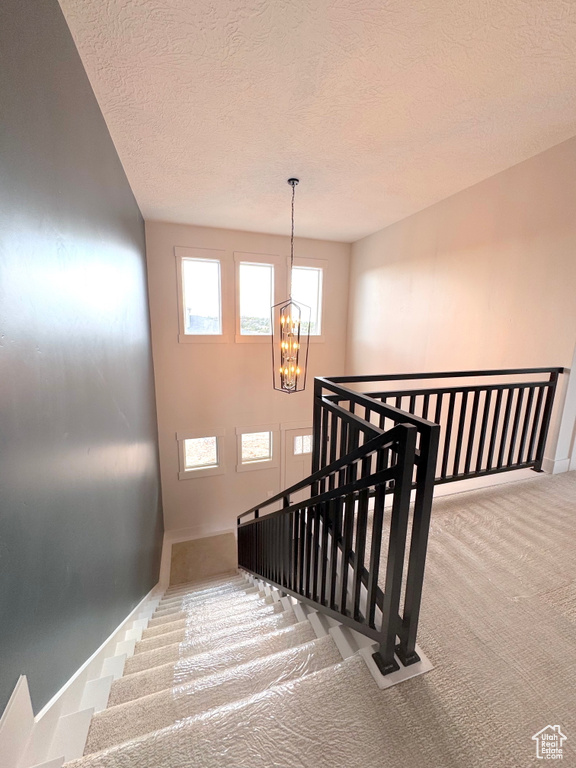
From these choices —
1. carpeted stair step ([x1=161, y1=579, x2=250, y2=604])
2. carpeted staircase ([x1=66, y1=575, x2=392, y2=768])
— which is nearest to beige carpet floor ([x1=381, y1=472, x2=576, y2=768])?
carpeted staircase ([x1=66, y1=575, x2=392, y2=768])

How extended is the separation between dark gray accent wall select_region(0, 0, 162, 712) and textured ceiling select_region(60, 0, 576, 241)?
0.40 metres

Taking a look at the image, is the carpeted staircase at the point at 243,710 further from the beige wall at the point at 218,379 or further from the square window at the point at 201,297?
the square window at the point at 201,297

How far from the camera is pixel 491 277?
3131 millimetres

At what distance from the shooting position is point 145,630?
2.08m

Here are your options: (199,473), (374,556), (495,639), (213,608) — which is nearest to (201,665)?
(374,556)

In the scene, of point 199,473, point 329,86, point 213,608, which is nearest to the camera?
point 329,86

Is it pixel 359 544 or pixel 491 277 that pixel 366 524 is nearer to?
pixel 359 544

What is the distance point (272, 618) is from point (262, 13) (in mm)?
3152

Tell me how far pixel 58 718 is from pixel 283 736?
798 mm

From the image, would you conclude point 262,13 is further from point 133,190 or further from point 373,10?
point 133,190

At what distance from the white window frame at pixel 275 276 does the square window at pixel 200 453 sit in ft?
6.25

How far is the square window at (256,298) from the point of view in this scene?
207 inches

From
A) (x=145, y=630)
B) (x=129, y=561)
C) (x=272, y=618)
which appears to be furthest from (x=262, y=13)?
(x=145, y=630)

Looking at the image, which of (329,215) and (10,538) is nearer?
(10,538)
